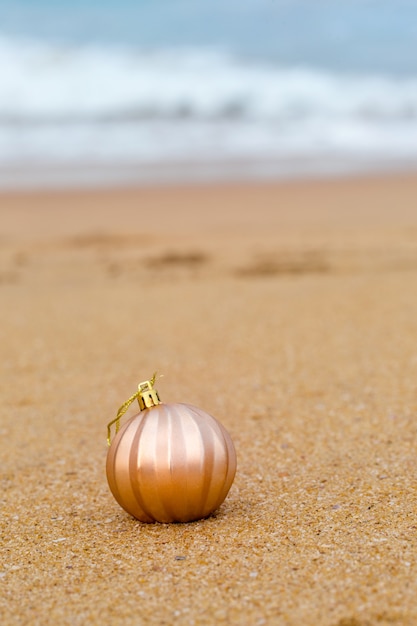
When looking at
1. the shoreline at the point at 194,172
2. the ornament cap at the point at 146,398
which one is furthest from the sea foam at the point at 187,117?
the ornament cap at the point at 146,398

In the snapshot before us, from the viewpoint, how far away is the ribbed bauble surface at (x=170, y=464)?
2314 mm

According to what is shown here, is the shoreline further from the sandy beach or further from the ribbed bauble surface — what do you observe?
the ribbed bauble surface

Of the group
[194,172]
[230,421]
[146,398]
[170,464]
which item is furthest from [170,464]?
[194,172]

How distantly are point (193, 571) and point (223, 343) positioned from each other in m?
2.77

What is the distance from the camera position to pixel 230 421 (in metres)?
3.54

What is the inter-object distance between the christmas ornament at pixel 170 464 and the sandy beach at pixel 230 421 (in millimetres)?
72

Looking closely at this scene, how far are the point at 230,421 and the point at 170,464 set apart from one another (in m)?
1.25

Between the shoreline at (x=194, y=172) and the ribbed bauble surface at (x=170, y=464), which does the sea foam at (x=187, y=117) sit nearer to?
the shoreline at (x=194, y=172)

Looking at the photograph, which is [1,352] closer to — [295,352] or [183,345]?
[183,345]

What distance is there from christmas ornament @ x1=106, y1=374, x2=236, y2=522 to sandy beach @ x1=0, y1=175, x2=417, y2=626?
7 cm

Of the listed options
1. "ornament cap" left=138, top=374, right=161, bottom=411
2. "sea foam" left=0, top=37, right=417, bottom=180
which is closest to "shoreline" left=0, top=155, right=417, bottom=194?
"sea foam" left=0, top=37, right=417, bottom=180

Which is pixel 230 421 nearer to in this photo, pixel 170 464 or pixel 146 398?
pixel 146 398

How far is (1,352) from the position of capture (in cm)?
488

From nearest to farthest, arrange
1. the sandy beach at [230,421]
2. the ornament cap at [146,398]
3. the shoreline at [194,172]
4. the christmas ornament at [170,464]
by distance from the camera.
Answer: the sandy beach at [230,421] → the christmas ornament at [170,464] → the ornament cap at [146,398] → the shoreline at [194,172]
